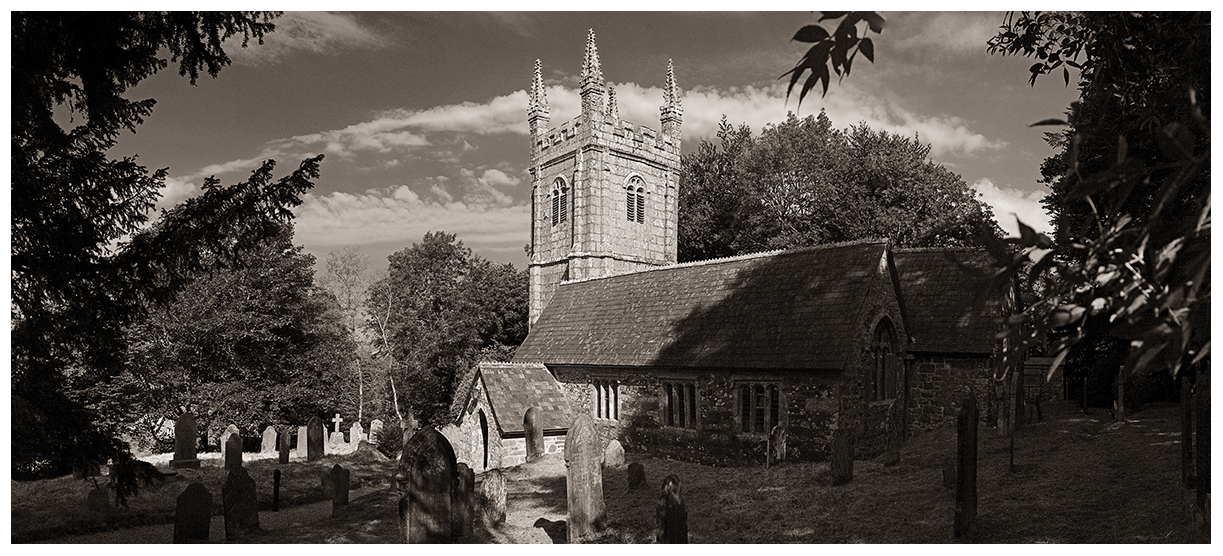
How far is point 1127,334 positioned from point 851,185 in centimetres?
3568

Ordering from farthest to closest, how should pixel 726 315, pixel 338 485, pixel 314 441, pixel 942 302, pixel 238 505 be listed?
pixel 314 441 → pixel 942 302 → pixel 726 315 → pixel 338 485 → pixel 238 505

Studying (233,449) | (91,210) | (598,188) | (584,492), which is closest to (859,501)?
(584,492)

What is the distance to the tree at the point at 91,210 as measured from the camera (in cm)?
628

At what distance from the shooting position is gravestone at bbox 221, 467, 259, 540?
11188 mm

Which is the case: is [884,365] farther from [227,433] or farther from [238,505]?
→ [227,433]

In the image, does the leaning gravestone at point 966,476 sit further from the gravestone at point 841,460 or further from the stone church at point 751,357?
the stone church at point 751,357

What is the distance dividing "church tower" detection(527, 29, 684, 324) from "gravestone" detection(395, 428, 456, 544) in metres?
24.9

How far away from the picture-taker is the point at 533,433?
20516 millimetres

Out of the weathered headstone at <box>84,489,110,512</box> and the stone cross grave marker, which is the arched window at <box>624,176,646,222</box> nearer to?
the stone cross grave marker

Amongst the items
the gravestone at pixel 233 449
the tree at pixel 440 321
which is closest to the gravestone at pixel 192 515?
the gravestone at pixel 233 449

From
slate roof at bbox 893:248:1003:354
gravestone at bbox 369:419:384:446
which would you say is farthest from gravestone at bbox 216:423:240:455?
slate roof at bbox 893:248:1003:354

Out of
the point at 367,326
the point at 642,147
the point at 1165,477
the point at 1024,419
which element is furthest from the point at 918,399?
the point at 367,326

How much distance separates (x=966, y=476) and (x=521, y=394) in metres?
14.7

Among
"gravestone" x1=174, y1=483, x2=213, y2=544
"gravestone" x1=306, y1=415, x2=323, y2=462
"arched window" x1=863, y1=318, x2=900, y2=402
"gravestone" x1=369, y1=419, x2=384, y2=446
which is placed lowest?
"gravestone" x1=369, y1=419, x2=384, y2=446
